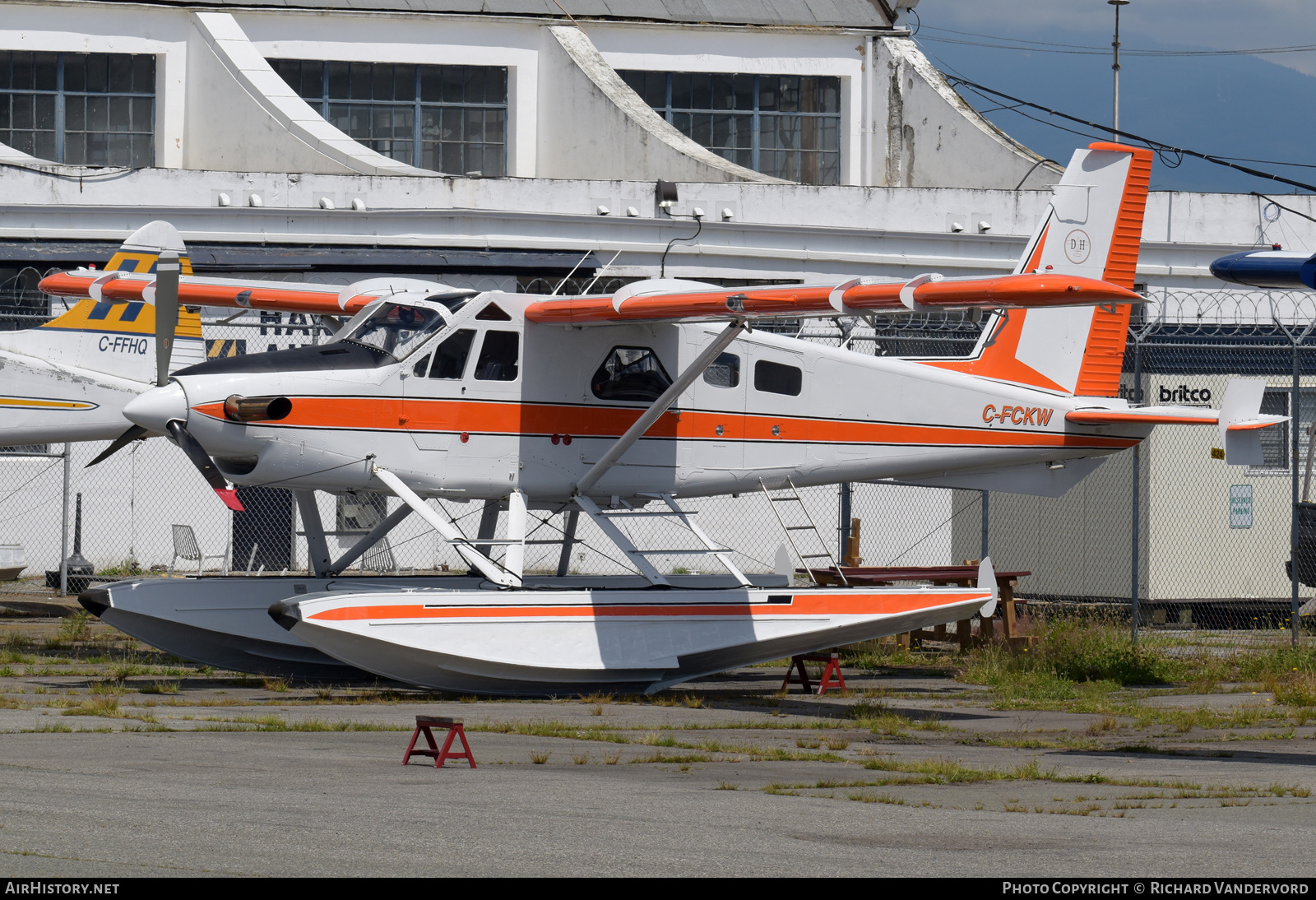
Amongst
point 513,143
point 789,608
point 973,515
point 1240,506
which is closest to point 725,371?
point 789,608

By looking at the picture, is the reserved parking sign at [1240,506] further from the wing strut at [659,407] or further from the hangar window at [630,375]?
the hangar window at [630,375]

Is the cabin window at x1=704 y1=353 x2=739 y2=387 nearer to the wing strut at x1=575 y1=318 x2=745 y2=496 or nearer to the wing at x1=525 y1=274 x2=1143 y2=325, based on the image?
the wing strut at x1=575 y1=318 x2=745 y2=496

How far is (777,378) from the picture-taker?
1477 centimetres

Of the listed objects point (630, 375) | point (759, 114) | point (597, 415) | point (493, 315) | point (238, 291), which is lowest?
point (597, 415)

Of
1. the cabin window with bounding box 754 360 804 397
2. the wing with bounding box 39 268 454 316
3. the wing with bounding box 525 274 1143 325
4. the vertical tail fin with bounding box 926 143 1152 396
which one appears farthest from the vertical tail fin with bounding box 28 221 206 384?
the vertical tail fin with bounding box 926 143 1152 396

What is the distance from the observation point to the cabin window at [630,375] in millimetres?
14156

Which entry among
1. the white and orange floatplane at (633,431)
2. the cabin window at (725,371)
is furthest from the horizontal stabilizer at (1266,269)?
the cabin window at (725,371)

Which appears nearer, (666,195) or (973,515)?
(973,515)

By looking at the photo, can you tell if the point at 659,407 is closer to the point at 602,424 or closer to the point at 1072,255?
the point at 602,424

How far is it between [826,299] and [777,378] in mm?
2390

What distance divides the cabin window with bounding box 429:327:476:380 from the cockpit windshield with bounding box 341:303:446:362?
0.16 m

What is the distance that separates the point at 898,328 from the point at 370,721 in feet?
39.8

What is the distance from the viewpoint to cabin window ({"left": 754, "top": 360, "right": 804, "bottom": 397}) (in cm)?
1473
